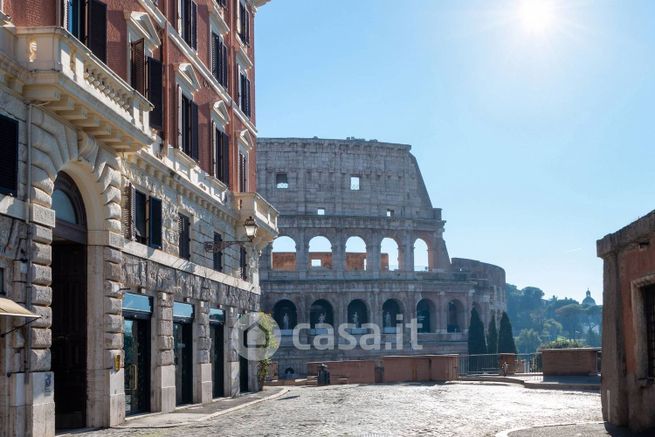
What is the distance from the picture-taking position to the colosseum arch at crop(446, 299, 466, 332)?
86.2 meters

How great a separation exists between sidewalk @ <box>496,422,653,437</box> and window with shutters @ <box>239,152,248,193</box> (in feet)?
61.9

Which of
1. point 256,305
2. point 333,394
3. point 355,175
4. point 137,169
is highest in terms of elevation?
point 355,175

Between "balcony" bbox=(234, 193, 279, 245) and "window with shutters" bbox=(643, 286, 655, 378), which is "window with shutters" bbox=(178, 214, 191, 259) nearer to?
"balcony" bbox=(234, 193, 279, 245)

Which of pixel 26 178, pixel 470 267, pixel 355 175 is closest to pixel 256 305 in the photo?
pixel 26 178

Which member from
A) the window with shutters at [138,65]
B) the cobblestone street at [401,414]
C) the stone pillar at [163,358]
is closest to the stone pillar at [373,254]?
the cobblestone street at [401,414]

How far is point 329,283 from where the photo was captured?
8162cm

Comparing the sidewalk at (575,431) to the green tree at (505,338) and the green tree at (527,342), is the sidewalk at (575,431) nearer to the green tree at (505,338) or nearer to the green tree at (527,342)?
the green tree at (505,338)

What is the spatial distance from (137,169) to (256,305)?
15016mm

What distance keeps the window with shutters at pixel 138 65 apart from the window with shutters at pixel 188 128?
398 centimetres

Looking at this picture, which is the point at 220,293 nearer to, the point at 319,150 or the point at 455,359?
the point at 455,359

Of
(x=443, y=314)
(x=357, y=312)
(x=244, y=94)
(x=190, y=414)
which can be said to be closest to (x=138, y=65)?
(x=190, y=414)

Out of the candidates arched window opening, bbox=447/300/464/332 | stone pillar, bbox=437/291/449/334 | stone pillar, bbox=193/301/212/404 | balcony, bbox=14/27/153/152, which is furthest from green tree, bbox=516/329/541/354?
balcony, bbox=14/27/153/152

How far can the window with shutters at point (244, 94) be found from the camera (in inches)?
1375

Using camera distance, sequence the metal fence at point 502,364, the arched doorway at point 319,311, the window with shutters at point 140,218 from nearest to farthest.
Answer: the window with shutters at point 140,218, the metal fence at point 502,364, the arched doorway at point 319,311
